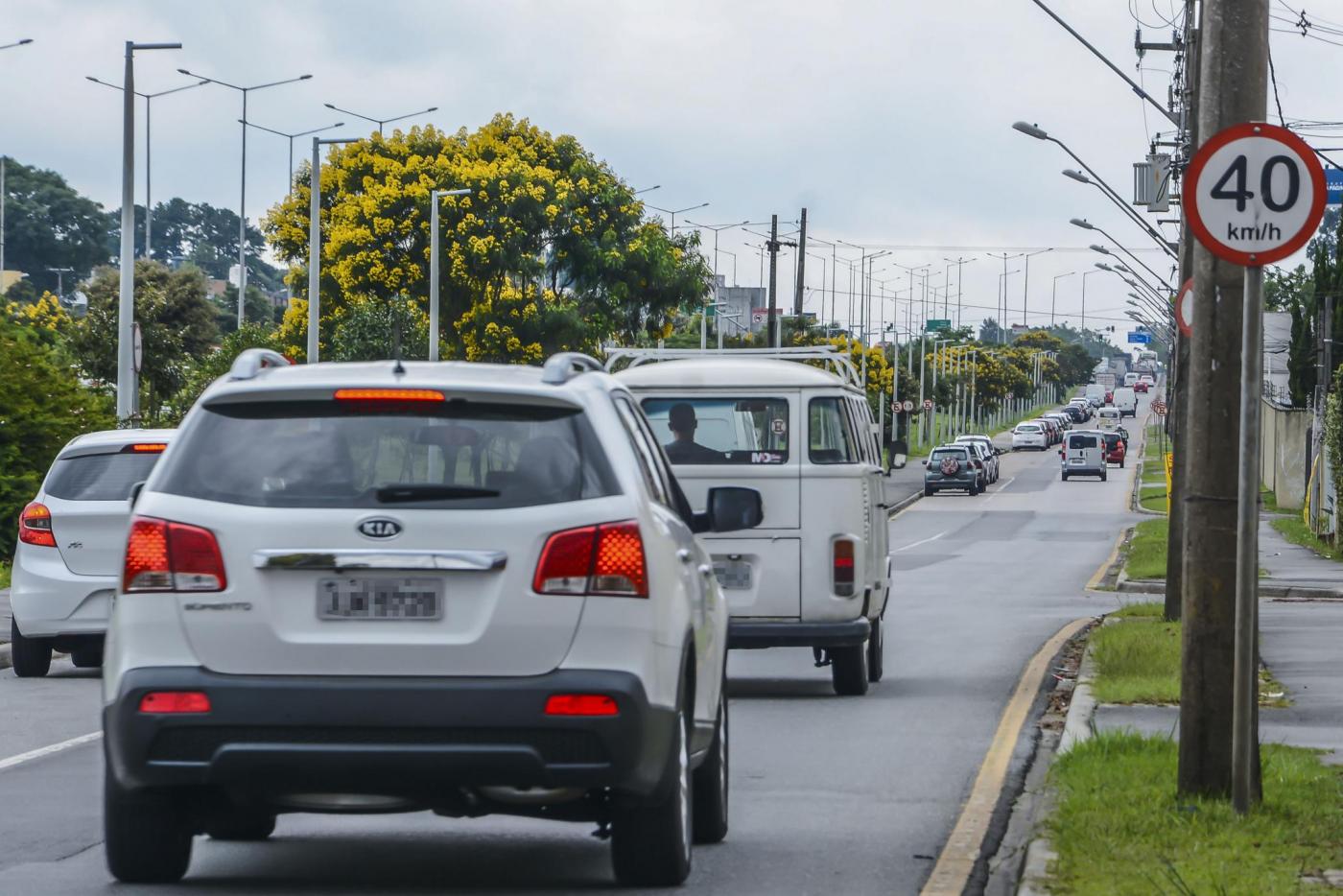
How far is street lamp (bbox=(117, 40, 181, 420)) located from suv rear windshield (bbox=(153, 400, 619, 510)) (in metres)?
22.7

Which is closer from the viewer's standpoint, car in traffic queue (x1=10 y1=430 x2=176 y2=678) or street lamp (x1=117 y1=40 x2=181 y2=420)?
car in traffic queue (x1=10 y1=430 x2=176 y2=678)

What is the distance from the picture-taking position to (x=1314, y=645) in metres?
19.4

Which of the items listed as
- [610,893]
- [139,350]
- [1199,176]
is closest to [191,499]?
[610,893]

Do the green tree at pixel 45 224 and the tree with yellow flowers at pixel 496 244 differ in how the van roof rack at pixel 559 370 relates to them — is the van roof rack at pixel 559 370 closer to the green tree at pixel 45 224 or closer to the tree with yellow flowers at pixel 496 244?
the tree with yellow flowers at pixel 496 244

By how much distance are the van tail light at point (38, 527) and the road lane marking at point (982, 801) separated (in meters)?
6.46

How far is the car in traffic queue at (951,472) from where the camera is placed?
75188 mm

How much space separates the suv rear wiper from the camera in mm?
7035

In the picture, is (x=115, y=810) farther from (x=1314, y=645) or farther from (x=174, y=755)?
(x=1314, y=645)

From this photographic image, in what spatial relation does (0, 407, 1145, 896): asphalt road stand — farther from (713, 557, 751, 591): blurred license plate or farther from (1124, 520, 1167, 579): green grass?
(1124, 520, 1167, 579): green grass

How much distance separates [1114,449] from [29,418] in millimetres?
83847

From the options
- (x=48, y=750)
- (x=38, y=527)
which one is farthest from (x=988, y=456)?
(x=48, y=750)

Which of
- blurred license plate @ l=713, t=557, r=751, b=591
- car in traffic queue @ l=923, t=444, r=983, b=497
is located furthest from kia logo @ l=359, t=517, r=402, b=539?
car in traffic queue @ l=923, t=444, r=983, b=497

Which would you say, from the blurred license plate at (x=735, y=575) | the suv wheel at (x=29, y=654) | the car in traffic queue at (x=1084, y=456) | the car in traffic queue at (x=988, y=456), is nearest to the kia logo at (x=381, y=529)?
the blurred license plate at (x=735, y=575)

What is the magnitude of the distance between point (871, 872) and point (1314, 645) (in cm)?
1193
